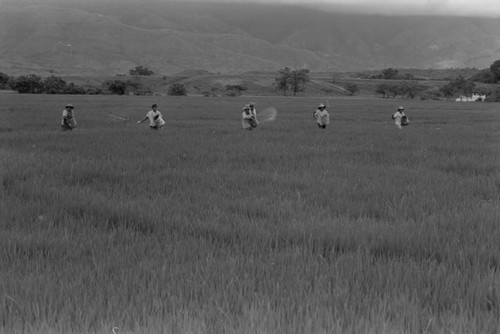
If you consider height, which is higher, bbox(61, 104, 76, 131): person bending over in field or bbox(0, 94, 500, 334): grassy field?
bbox(61, 104, 76, 131): person bending over in field

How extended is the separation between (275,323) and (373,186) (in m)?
5.23

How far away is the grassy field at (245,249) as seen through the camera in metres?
3.28

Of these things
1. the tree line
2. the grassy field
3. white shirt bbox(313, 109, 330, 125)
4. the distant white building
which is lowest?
the grassy field

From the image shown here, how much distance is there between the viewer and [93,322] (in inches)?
128

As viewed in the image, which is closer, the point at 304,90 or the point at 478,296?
the point at 478,296

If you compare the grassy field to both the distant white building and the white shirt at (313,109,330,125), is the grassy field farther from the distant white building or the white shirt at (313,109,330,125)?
the distant white building

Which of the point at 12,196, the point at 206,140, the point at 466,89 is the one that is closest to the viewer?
the point at 12,196

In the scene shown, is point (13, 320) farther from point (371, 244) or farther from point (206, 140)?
point (206, 140)

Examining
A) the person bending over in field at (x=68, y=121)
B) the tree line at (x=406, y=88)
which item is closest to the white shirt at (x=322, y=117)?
the person bending over in field at (x=68, y=121)

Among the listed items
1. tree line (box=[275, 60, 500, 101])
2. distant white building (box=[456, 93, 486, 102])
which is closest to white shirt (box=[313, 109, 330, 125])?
tree line (box=[275, 60, 500, 101])

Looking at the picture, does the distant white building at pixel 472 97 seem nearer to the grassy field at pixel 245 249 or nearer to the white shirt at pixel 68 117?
the white shirt at pixel 68 117

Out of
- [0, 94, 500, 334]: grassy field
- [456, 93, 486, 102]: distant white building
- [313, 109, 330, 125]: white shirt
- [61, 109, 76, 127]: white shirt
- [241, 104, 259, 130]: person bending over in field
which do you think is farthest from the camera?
[456, 93, 486, 102]: distant white building

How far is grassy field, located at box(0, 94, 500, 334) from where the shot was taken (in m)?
3.28

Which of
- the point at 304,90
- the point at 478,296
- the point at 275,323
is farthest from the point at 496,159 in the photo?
the point at 304,90
